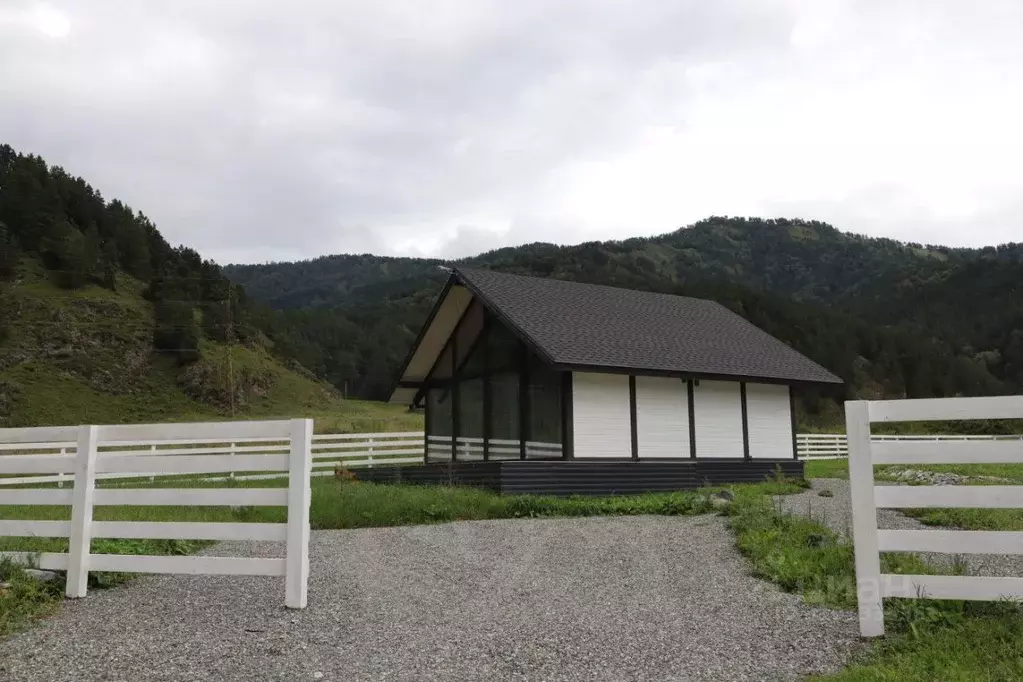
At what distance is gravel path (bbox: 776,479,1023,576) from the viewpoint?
703cm

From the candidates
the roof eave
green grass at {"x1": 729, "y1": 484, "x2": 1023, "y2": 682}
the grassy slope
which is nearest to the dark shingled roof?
the roof eave

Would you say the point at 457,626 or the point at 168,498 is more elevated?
the point at 168,498

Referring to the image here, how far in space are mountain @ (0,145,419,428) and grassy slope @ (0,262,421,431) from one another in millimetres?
94

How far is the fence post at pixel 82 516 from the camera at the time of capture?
661 centimetres


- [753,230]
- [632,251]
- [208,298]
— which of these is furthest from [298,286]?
[753,230]

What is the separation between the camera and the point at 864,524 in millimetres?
5137

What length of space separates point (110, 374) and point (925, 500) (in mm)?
58537

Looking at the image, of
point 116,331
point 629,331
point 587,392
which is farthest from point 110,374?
point 587,392

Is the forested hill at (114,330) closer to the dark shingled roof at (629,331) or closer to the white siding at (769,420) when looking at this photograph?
the dark shingled roof at (629,331)

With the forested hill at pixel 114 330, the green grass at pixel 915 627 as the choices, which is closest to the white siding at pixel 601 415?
the green grass at pixel 915 627

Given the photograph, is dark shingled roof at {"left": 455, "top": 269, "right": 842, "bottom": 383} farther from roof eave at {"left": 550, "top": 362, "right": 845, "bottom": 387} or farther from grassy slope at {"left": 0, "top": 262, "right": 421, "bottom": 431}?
grassy slope at {"left": 0, "top": 262, "right": 421, "bottom": 431}

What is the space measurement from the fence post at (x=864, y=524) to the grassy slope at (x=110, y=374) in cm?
4512

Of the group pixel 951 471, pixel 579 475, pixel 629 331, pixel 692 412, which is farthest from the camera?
pixel 629 331

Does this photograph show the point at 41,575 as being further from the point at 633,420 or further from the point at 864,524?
the point at 633,420
